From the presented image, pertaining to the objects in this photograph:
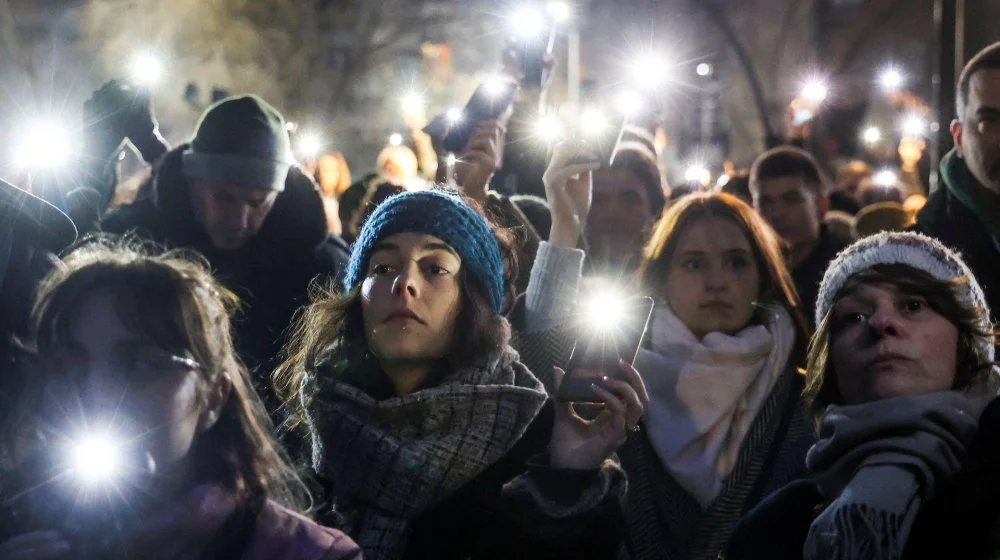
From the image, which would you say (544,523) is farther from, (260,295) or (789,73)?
(789,73)

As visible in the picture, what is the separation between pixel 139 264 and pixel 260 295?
1770 mm

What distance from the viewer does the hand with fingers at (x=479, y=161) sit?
4922mm

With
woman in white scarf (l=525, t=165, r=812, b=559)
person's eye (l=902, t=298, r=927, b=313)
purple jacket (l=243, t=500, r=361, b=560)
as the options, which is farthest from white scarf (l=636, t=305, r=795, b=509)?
purple jacket (l=243, t=500, r=361, b=560)

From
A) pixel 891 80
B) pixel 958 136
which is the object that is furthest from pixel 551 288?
pixel 891 80

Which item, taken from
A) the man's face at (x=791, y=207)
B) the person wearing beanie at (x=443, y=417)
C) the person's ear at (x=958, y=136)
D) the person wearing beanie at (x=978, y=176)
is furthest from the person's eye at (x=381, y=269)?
the man's face at (x=791, y=207)

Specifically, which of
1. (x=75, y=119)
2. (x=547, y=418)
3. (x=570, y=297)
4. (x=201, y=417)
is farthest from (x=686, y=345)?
(x=75, y=119)

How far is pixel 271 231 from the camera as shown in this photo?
4918mm

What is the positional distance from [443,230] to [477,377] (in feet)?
1.27

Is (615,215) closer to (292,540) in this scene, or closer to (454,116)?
(454,116)

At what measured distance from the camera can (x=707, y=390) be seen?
4129 millimetres

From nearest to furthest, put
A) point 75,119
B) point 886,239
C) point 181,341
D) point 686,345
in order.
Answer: point 181,341 < point 886,239 < point 686,345 < point 75,119

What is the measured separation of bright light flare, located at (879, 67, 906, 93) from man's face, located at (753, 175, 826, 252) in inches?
1027

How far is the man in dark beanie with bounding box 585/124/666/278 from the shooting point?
17.2 ft

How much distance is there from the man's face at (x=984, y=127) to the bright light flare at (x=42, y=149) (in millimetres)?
3150
